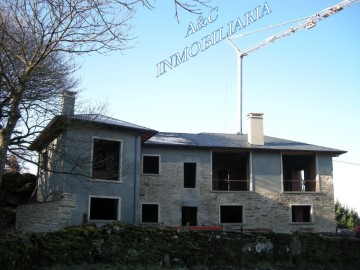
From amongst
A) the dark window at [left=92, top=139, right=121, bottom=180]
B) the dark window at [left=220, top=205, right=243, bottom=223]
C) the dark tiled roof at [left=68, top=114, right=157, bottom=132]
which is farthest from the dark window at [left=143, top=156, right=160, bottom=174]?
the dark window at [left=220, top=205, right=243, bottom=223]

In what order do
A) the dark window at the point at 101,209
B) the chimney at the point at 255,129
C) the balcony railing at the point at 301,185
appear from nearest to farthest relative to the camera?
the dark window at the point at 101,209 → the chimney at the point at 255,129 → the balcony railing at the point at 301,185

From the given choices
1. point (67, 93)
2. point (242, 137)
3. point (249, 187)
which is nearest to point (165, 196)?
point (249, 187)

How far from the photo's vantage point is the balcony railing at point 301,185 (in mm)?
26462

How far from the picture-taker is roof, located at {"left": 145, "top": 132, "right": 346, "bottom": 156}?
2431 cm

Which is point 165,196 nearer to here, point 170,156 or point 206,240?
point 170,156

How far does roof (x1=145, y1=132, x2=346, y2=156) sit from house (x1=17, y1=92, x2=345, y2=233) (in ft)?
0.18

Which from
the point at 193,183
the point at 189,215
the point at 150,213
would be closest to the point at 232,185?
the point at 193,183

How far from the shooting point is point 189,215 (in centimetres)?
2422

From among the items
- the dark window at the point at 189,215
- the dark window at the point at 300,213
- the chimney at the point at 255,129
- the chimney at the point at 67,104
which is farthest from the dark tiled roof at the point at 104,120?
the dark window at the point at 300,213

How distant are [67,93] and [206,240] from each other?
8633mm

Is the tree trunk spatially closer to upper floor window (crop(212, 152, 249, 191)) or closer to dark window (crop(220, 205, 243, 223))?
upper floor window (crop(212, 152, 249, 191))

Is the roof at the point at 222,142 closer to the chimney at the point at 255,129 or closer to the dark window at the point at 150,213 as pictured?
the chimney at the point at 255,129

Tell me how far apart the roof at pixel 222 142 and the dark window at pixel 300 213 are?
11.9ft

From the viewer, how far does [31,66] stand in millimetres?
11297
